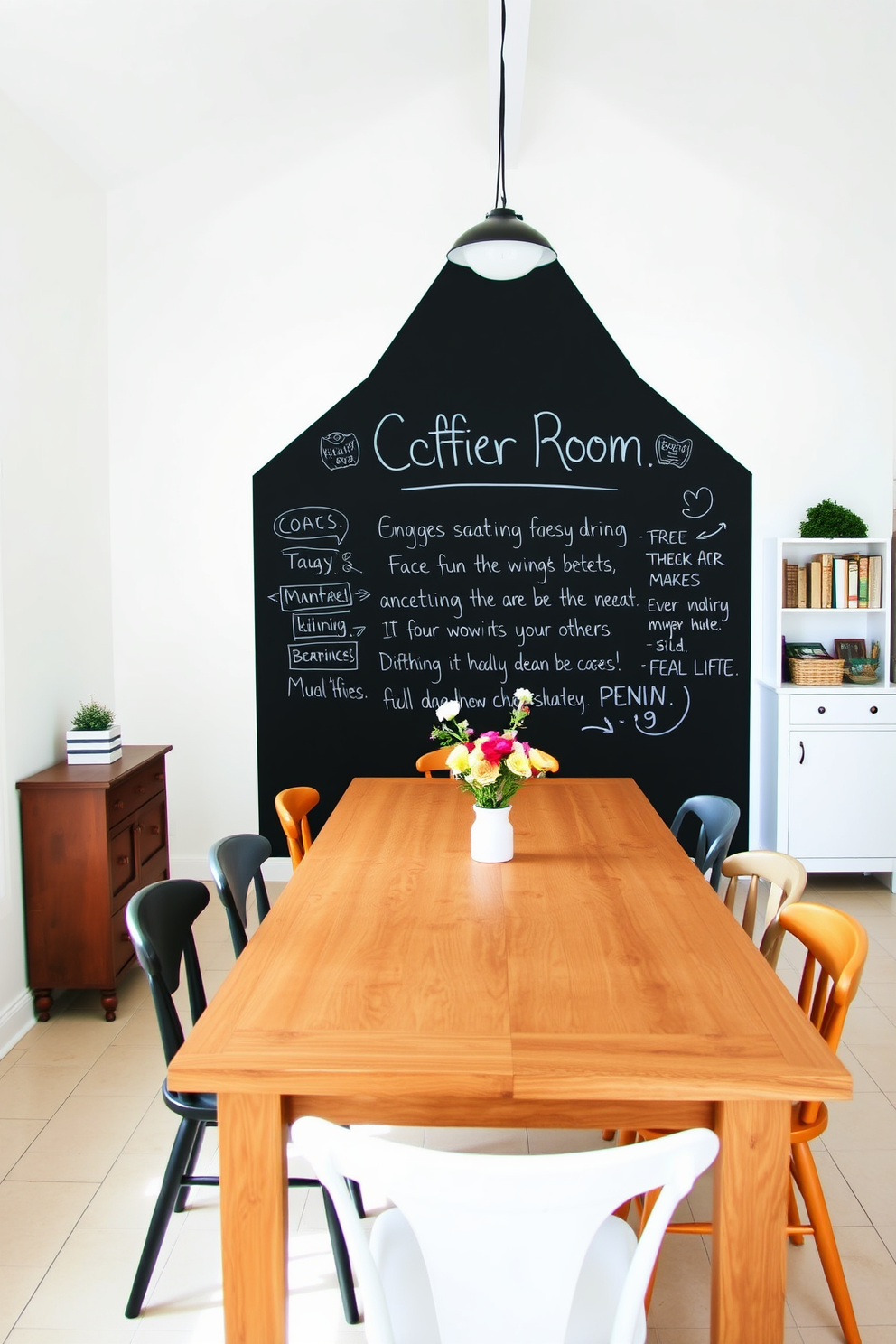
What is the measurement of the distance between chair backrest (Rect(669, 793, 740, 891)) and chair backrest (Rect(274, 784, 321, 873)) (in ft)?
3.62

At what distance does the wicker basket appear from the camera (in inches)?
178

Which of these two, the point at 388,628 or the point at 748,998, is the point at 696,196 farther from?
the point at 748,998

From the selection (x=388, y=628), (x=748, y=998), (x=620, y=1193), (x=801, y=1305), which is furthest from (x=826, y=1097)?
(x=388, y=628)

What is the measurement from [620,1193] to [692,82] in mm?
4508

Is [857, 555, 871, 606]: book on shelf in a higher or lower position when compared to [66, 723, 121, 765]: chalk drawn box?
higher

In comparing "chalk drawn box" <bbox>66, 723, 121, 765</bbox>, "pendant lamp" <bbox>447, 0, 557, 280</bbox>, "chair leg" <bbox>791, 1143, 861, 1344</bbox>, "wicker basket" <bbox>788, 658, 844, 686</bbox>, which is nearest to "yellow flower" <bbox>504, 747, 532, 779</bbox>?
"chair leg" <bbox>791, 1143, 861, 1344</bbox>

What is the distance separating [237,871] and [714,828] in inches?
53.8

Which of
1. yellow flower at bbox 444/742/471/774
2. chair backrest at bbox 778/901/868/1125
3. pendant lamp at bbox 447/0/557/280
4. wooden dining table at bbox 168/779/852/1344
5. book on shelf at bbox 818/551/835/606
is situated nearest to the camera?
wooden dining table at bbox 168/779/852/1344

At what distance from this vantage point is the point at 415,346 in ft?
15.2

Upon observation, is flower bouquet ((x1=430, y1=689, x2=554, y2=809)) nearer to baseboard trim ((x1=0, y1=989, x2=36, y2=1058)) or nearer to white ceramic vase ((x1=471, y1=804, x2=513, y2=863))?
white ceramic vase ((x1=471, y1=804, x2=513, y2=863))

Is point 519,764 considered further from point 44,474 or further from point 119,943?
point 44,474

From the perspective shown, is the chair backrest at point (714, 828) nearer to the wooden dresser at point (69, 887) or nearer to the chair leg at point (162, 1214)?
the chair leg at point (162, 1214)

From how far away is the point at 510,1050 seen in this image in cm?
150

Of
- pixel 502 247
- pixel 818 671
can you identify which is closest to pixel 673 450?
pixel 818 671
